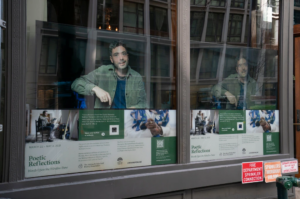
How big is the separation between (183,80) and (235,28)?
1.62m

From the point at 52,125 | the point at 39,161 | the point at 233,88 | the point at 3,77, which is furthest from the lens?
the point at 233,88

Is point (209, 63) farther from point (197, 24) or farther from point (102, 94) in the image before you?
point (102, 94)

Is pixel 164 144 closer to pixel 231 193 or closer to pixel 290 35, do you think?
pixel 231 193

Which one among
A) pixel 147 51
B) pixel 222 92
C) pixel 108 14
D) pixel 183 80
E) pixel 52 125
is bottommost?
pixel 52 125

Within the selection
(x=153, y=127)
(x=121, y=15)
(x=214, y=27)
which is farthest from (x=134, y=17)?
(x=153, y=127)

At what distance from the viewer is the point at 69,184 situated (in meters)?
4.01

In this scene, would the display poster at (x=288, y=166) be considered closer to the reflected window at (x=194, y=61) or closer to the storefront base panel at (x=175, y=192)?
the storefront base panel at (x=175, y=192)

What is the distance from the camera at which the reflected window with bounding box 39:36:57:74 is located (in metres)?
4.04

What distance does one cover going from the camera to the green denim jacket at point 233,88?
18.4 feet

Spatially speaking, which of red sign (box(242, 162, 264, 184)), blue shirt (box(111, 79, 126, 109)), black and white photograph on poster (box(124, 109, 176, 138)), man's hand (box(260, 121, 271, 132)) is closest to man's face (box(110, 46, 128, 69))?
blue shirt (box(111, 79, 126, 109))

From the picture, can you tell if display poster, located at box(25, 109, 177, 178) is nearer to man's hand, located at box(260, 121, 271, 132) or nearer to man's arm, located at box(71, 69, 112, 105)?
man's arm, located at box(71, 69, 112, 105)

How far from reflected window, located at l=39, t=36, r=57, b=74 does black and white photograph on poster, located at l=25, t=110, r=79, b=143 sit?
1.77 ft

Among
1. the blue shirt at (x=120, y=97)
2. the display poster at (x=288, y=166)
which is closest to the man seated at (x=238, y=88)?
the display poster at (x=288, y=166)

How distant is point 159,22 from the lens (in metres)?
5.03
